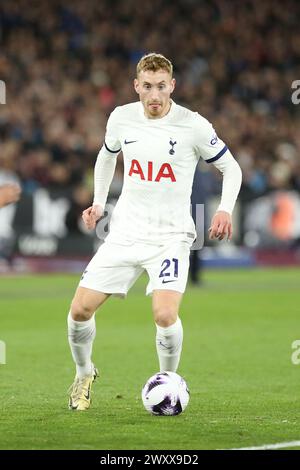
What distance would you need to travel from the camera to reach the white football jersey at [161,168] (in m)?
8.04

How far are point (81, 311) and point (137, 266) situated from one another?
1.71ft

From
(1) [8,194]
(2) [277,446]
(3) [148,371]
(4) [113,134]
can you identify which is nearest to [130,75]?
(3) [148,371]

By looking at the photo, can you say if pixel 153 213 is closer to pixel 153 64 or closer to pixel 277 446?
pixel 153 64

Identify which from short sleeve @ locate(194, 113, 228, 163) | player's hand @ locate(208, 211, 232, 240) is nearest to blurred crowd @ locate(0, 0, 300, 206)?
short sleeve @ locate(194, 113, 228, 163)

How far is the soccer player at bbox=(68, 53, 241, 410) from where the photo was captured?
797cm

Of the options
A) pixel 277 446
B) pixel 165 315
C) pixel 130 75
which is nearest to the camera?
pixel 277 446

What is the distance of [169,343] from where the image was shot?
26.1ft

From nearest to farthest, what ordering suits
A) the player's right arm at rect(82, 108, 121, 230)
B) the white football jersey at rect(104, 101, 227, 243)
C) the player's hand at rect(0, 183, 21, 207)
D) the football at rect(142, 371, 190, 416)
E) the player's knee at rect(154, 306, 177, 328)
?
1. the player's hand at rect(0, 183, 21, 207)
2. the football at rect(142, 371, 190, 416)
3. the player's knee at rect(154, 306, 177, 328)
4. the white football jersey at rect(104, 101, 227, 243)
5. the player's right arm at rect(82, 108, 121, 230)

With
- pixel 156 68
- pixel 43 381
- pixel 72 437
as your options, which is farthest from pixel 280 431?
pixel 43 381

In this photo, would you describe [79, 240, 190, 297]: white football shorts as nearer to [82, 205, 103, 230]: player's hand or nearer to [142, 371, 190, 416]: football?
[82, 205, 103, 230]: player's hand

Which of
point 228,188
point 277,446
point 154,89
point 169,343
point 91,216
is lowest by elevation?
point 277,446

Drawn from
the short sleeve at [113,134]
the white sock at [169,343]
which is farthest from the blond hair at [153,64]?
the white sock at [169,343]

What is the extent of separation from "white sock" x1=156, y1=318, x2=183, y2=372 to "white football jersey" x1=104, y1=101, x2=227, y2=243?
25.3 inches

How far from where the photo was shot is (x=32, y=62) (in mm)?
26750
